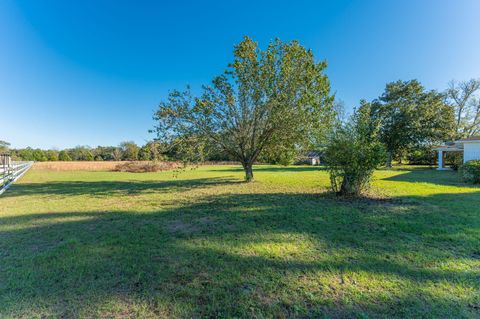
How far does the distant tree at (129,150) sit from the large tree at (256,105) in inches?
1477

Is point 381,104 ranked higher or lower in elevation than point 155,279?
higher

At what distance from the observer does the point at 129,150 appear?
51.1 metres

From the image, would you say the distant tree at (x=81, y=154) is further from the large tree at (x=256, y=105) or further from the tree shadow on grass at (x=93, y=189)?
the large tree at (x=256, y=105)

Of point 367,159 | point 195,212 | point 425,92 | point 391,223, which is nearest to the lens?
point 391,223

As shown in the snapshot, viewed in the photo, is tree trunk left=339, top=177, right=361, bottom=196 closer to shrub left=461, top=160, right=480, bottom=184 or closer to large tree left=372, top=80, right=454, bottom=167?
shrub left=461, top=160, right=480, bottom=184

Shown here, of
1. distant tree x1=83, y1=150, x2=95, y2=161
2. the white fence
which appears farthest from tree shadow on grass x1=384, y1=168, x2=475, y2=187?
distant tree x1=83, y1=150, x2=95, y2=161

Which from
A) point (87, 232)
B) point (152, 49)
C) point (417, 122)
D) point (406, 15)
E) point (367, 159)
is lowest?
point (87, 232)

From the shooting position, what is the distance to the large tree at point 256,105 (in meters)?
10.6

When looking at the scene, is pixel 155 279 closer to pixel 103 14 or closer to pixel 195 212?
pixel 195 212

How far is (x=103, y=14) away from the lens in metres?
13.2

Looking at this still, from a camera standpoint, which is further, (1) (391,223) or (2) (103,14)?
(2) (103,14)

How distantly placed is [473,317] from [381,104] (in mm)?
34927

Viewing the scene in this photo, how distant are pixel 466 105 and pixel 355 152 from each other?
129 ft

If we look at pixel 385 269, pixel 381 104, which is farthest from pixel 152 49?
pixel 381 104
